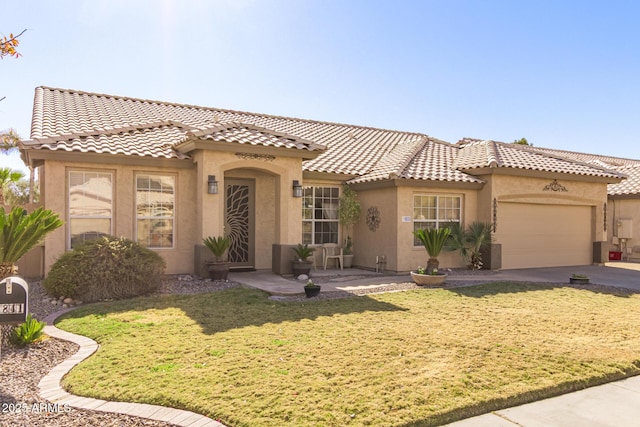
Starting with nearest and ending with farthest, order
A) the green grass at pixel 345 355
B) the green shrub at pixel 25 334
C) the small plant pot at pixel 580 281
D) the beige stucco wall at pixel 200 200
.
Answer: the green grass at pixel 345 355
the green shrub at pixel 25 334
the beige stucco wall at pixel 200 200
the small plant pot at pixel 580 281

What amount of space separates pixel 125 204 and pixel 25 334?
22.4ft

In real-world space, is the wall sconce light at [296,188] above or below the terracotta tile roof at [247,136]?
below

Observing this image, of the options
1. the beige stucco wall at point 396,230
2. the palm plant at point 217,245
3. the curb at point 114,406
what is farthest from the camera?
the beige stucco wall at point 396,230

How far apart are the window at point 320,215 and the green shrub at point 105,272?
6.61 metres

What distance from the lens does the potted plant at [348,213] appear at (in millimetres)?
16969

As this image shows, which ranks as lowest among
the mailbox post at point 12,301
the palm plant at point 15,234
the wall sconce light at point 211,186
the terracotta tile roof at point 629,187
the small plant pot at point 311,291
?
the small plant pot at point 311,291

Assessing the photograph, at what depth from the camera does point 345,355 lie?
6.36 meters

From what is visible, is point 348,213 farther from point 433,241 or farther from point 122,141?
point 122,141

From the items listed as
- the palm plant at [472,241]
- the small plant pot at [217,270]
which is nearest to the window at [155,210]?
the small plant pot at [217,270]

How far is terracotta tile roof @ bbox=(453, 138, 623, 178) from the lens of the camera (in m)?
17.0

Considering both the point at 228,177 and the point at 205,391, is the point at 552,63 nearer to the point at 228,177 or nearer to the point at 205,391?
the point at 228,177

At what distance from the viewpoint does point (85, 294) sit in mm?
10102

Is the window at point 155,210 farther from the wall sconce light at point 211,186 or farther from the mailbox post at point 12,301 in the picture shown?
the mailbox post at point 12,301

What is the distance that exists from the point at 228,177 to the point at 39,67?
7.44m
